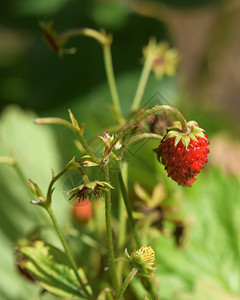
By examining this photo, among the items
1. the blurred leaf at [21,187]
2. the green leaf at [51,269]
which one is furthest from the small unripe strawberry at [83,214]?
the green leaf at [51,269]

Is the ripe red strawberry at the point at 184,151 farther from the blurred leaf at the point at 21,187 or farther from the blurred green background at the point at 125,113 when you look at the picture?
the blurred leaf at the point at 21,187

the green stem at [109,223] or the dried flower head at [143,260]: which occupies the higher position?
the green stem at [109,223]

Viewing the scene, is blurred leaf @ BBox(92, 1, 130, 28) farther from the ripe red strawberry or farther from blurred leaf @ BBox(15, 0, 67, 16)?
the ripe red strawberry

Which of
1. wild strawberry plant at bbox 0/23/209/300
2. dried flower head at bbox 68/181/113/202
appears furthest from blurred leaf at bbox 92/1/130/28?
dried flower head at bbox 68/181/113/202

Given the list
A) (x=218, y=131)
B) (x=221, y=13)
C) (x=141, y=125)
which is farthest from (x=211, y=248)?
(x=221, y=13)

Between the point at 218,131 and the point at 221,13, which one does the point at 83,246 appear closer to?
the point at 218,131
